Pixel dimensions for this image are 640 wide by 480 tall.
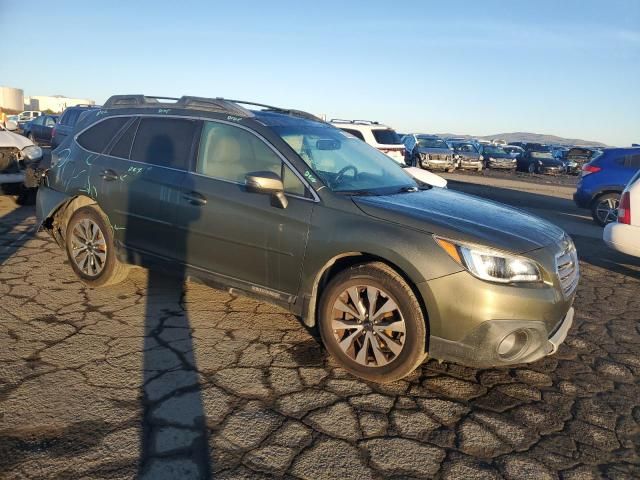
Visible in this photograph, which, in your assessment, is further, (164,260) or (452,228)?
(164,260)

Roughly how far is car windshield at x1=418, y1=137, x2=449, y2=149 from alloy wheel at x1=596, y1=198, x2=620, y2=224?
14111 mm

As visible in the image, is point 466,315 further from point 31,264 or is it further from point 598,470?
point 31,264

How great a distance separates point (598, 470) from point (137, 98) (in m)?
4.70

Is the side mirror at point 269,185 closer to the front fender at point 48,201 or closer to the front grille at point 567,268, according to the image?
the front grille at point 567,268

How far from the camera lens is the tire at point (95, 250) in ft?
15.3

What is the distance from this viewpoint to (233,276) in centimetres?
394

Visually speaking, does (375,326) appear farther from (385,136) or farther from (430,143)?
(430,143)

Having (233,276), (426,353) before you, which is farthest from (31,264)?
(426,353)

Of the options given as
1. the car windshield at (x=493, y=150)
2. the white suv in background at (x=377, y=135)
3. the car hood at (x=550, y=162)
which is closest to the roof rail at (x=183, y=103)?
the white suv in background at (x=377, y=135)

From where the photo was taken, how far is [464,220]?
338 centimetres

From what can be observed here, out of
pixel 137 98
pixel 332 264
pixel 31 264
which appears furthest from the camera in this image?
pixel 31 264

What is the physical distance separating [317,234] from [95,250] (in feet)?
8.08

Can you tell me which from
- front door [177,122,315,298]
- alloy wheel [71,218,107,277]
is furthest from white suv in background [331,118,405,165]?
front door [177,122,315,298]

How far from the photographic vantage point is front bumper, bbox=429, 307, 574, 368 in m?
3.06
